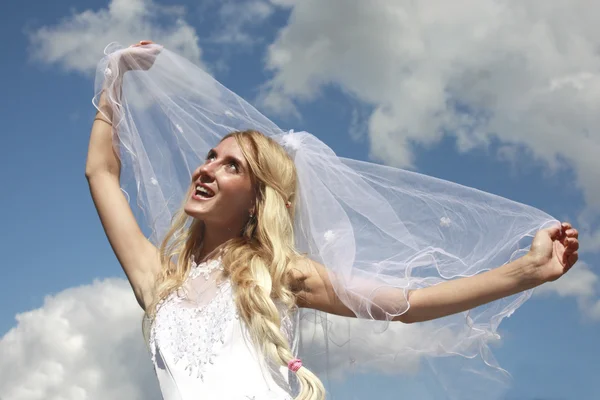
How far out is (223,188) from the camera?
15.7 ft

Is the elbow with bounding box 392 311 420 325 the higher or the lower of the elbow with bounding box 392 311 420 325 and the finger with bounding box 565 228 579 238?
the higher

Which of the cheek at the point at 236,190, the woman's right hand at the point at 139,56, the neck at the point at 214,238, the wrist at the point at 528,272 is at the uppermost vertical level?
the woman's right hand at the point at 139,56

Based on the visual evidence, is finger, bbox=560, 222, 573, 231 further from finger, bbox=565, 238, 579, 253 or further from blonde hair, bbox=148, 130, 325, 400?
blonde hair, bbox=148, 130, 325, 400

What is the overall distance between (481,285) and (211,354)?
5.47 ft

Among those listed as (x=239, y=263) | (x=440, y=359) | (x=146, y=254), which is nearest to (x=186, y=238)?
(x=146, y=254)

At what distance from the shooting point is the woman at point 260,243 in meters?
4.28

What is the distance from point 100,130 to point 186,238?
1.06 meters

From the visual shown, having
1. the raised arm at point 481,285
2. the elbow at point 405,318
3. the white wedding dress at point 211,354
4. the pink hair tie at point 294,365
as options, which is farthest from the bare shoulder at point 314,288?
the pink hair tie at point 294,365

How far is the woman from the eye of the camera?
4.28 meters

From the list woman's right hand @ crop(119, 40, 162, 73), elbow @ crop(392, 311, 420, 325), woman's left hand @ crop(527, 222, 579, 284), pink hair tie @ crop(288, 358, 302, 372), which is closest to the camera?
woman's left hand @ crop(527, 222, 579, 284)

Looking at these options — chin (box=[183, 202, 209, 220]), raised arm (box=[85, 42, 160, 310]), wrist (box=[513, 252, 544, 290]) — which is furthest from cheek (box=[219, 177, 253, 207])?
wrist (box=[513, 252, 544, 290])

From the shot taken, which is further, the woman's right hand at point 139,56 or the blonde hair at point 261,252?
the woman's right hand at point 139,56

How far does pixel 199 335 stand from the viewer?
4.38m

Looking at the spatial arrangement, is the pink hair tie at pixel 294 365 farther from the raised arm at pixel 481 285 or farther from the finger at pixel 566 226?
the finger at pixel 566 226
